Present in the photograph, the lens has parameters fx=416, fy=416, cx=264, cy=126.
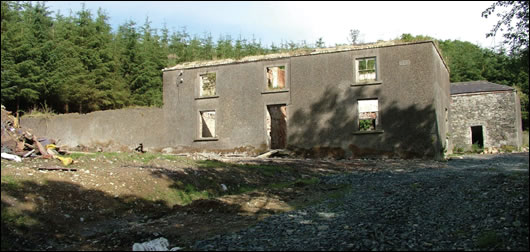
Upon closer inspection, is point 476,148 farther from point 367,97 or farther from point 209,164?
point 209,164

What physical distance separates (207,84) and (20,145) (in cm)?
1455

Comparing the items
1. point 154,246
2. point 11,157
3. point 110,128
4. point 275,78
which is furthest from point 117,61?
point 154,246

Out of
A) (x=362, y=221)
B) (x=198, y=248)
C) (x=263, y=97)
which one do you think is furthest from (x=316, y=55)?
(x=198, y=248)

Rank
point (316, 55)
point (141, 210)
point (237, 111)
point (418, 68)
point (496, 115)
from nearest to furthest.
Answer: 1. point (141, 210)
2. point (418, 68)
3. point (316, 55)
4. point (237, 111)
5. point (496, 115)

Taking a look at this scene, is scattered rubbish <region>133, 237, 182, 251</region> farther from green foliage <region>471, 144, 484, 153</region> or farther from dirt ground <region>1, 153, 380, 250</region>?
green foliage <region>471, 144, 484, 153</region>

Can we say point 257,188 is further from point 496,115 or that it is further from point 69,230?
point 496,115

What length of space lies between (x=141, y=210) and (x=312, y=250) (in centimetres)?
399

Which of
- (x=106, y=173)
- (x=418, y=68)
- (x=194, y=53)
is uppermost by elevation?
(x=194, y=53)

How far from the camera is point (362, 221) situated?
20.2 feet

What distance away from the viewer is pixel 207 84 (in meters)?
24.2

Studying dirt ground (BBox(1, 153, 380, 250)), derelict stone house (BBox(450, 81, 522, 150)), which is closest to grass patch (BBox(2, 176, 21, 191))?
dirt ground (BBox(1, 153, 380, 250))

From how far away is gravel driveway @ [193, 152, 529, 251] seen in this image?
4.92m

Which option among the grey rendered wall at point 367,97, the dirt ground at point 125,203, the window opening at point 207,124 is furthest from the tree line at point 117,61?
the dirt ground at point 125,203

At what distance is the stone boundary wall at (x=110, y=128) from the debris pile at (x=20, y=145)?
37.2 feet
